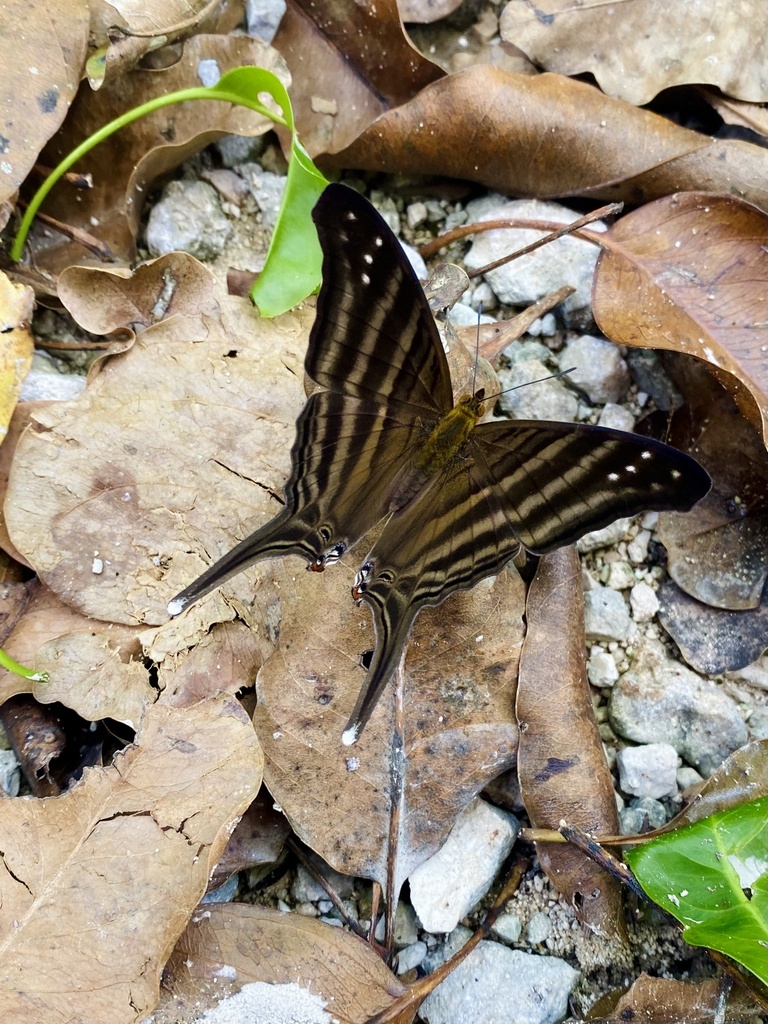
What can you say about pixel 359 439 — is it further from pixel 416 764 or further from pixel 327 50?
pixel 327 50

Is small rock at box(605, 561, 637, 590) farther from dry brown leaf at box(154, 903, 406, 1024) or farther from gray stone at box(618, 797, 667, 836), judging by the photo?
dry brown leaf at box(154, 903, 406, 1024)

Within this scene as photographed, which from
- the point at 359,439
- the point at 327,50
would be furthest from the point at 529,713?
the point at 327,50

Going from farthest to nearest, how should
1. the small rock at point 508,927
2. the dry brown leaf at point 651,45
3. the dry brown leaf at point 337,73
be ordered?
the dry brown leaf at point 337,73
the dry brown leaf at point 651,45
the small rock at point 508,927

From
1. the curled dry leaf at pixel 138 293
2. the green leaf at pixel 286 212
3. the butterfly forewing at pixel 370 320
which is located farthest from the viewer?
the curled dry leaf at pixel 138 293

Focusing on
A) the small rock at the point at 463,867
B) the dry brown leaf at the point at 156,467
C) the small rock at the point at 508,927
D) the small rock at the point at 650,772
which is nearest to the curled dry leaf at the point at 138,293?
the dry brown leaf at the point at 156,467

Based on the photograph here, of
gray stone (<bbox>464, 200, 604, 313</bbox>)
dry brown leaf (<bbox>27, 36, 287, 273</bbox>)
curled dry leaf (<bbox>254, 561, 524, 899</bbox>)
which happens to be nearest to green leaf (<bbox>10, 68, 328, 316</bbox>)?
dry brown leaf (<bbox>27, 36, 287, 273</bbox>)

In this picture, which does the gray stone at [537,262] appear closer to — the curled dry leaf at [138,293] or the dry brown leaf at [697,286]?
the dry brown leaf at [697,286]
